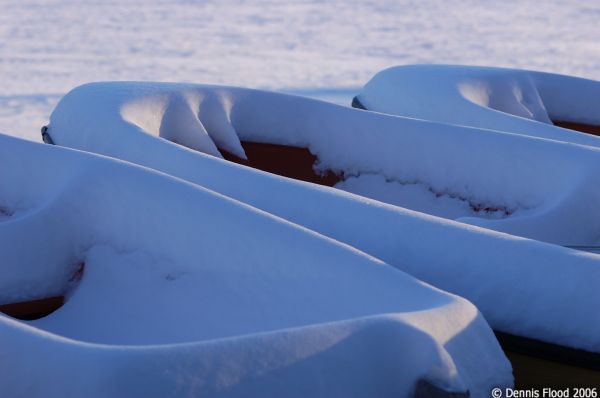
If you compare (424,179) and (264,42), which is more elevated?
(424,179)

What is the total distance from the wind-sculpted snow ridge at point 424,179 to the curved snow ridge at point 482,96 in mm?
823

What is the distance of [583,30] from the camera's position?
21.9m

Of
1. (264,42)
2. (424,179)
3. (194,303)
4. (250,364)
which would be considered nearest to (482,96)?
(424,179)

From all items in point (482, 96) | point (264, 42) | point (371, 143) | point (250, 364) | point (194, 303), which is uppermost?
point (250, 364)

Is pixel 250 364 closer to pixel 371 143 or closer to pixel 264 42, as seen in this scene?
pixel 371 143

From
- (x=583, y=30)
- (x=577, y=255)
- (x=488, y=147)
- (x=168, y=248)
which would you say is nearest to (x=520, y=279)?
(x=577, y=255)

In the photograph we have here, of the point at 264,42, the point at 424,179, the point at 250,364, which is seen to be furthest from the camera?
the point at 264,42

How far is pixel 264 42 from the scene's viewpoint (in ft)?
61.7

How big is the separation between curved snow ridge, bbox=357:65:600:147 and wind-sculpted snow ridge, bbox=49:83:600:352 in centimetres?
82

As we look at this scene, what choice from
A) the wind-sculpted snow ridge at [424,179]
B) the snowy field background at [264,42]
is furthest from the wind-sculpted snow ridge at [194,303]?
the snowy field background at [264,42]

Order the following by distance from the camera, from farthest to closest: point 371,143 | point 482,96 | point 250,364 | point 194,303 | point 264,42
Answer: point 264,42 → point 482,96 → point 371,143 → point 194,303 → point 250,364

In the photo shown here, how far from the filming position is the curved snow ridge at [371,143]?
4.67 m

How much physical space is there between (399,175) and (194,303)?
2.04 meters

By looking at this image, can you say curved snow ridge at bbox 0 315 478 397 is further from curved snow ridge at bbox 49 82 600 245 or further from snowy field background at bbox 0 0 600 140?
snowy field background at bbox 0 0 600 140
